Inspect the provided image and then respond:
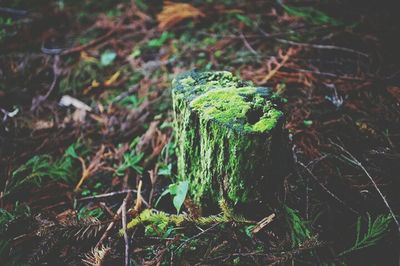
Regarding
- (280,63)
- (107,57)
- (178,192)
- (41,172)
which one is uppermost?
(280,63)

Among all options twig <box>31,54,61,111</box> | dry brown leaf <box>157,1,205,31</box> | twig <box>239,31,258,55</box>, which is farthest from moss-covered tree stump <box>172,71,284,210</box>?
dry brown leaf <box>157,1,205,31</box>

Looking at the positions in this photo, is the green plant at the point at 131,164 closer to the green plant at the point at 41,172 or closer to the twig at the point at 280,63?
the green plant at the point at 41,172

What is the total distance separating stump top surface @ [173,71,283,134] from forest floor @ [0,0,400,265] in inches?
11.5

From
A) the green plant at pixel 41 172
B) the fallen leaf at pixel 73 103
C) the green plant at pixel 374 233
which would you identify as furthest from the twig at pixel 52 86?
the green plant at pixel 374 233

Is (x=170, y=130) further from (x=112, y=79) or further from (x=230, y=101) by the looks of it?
(x=112, y=79)

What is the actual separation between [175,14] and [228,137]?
2.63m

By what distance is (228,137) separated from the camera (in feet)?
4.74

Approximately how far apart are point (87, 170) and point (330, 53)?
7.61ft

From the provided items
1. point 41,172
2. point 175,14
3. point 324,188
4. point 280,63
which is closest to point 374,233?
point 324,188

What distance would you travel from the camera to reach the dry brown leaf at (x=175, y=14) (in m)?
3.59

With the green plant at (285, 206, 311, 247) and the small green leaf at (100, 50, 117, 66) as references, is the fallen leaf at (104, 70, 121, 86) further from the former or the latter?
the green plant at (285, 206, 311, 247)

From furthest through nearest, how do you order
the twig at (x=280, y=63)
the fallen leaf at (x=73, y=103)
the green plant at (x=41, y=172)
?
the fallen leaf at (x=73, y=103) < the twig at (x=280, y=63) < the green plant at (x=41, y=172)

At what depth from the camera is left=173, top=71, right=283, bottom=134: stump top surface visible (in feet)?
4.70

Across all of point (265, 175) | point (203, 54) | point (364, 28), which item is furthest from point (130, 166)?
point (364, 28)
